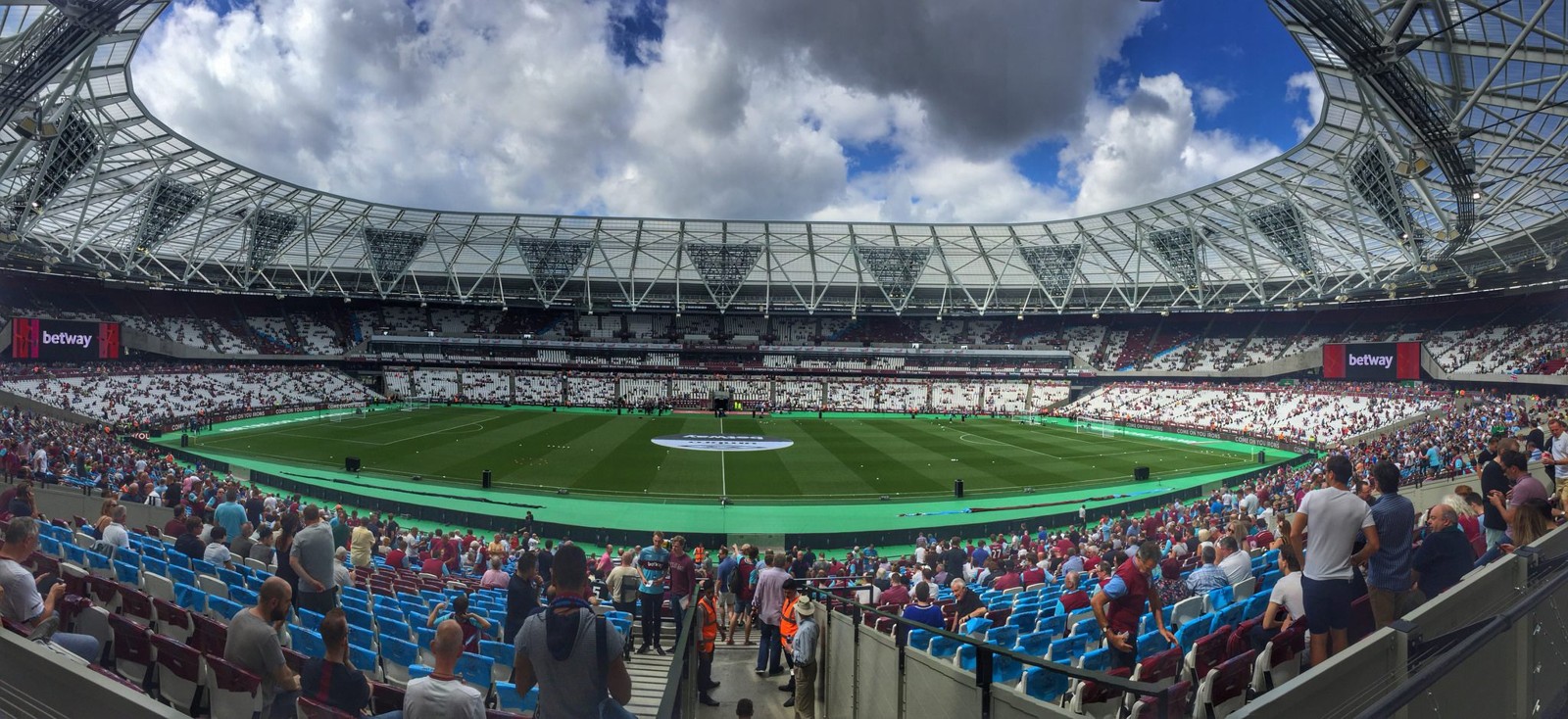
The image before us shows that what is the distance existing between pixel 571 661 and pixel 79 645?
15.4 feet

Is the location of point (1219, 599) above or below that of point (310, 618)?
below

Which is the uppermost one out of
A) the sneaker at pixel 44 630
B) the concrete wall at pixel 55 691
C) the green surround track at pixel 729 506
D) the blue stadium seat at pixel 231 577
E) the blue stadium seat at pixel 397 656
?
the concrete wall at pixel 55 691

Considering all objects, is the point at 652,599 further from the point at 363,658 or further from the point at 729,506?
the point at 729,506

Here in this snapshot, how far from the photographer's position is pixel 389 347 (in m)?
80.9

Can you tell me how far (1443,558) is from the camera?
591cm

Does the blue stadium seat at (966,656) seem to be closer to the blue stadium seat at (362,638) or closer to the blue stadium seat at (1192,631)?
the blue stadium seat at (1192,631)

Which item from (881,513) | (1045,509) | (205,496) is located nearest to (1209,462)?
(1045,509)

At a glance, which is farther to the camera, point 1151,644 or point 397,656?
point 397,656

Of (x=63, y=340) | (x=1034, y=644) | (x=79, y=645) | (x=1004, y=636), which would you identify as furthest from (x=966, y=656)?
(x=63, y=340)

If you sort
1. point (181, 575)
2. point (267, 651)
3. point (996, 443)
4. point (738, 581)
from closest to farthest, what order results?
point (267, 651) → point (181, 575) → point (738, 581) → point (996, 443)

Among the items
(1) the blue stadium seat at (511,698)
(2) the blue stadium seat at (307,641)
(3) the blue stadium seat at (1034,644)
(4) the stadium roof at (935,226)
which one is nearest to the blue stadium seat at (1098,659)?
(3) the blue stadium seat at (1034,644)

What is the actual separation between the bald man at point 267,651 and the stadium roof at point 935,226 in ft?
64.7

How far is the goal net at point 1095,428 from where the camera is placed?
5588 cm

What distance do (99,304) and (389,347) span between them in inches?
961
